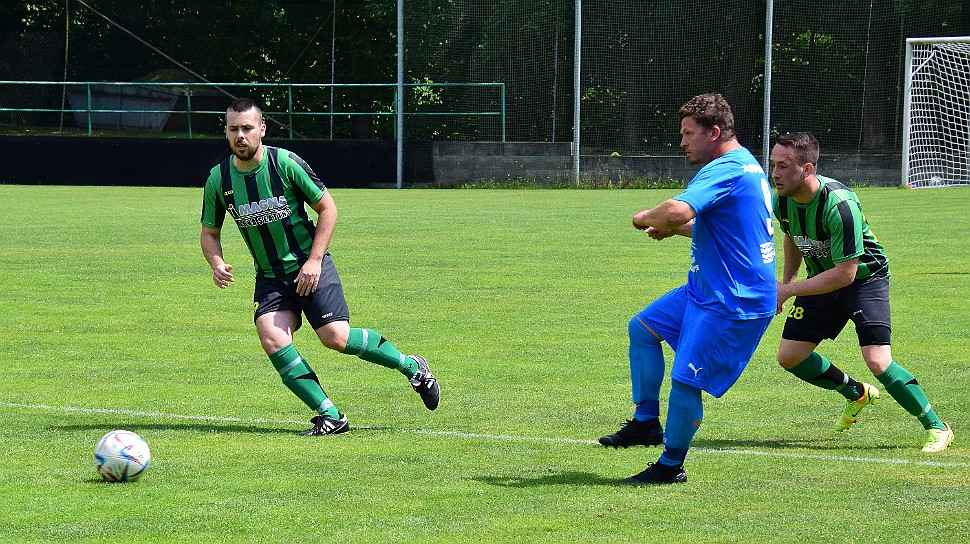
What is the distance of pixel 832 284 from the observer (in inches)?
261

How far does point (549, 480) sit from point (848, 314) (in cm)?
213

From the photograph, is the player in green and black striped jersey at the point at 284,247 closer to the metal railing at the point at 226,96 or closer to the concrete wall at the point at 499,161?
the concrete wall at the point at 499,161

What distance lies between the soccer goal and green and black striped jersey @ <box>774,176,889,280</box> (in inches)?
819

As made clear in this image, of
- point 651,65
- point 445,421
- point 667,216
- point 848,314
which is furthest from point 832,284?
point 651,65

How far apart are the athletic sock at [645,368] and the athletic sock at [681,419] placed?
778 mm

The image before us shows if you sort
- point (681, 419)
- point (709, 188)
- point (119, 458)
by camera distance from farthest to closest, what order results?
point (119, 458)
point (681, 419)
point (709, 188)

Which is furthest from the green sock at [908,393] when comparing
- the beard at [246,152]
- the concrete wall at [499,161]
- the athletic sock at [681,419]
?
the concrete wall at [499,161]

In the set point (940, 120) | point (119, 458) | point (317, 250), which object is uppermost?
point (940, 120)

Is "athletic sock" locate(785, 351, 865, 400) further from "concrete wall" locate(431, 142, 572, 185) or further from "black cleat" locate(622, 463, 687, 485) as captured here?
"concrete wall" locate(431, 142, 572, 185)

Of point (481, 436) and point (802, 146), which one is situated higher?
point (802, 146)

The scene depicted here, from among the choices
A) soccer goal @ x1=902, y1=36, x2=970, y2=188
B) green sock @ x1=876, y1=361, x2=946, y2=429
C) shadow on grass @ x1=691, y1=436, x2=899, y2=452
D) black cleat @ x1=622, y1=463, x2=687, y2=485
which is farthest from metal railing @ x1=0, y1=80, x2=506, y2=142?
black cleat @ x1=622, y1=463, x2=687, y2=485

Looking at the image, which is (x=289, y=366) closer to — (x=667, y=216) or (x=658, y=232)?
(x=658, y=232)

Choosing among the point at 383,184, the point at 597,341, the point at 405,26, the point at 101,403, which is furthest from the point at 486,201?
the point at 101,403

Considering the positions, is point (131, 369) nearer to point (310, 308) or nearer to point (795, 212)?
point (310, 308)
